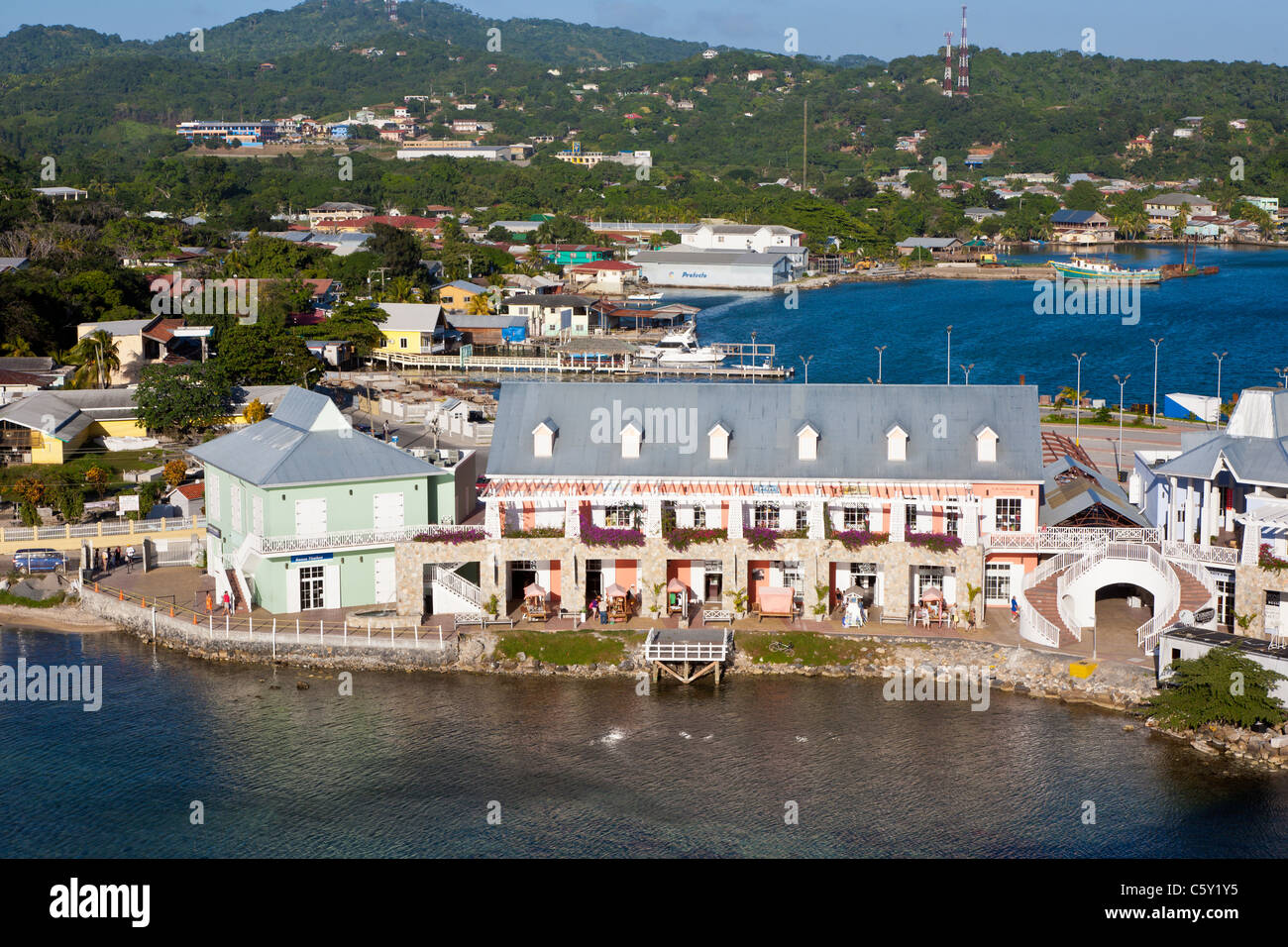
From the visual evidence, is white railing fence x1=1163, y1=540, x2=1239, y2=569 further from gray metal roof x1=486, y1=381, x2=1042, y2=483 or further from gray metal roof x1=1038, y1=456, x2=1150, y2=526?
gray metal roof x1=486, y1=381, x2=1042, y2=483

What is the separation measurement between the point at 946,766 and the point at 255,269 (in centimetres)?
8377

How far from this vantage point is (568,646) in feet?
109

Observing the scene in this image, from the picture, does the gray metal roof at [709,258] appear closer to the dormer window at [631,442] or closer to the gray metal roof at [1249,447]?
the dormer window at [631,442]

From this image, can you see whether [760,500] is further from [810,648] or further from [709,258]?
[709,258]

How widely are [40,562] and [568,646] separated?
16.6 m

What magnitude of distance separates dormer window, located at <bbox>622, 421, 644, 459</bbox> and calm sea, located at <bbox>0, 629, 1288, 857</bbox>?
607 cm

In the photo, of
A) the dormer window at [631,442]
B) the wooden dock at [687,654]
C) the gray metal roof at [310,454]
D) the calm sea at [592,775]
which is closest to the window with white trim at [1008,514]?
the calm sea at [592,775]

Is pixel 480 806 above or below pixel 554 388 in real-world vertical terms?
below

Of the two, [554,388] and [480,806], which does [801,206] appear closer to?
[554,388]

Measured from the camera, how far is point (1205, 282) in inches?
5527

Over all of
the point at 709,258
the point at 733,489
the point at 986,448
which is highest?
the point at 709,258

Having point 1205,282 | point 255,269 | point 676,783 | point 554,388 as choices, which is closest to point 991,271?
point 1205,282

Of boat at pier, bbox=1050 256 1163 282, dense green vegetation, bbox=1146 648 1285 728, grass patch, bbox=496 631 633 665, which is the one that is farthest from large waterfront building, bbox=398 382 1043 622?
boat at pier, bbox=1050 256 1163 282

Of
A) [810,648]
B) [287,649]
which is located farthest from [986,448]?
[287,649]
